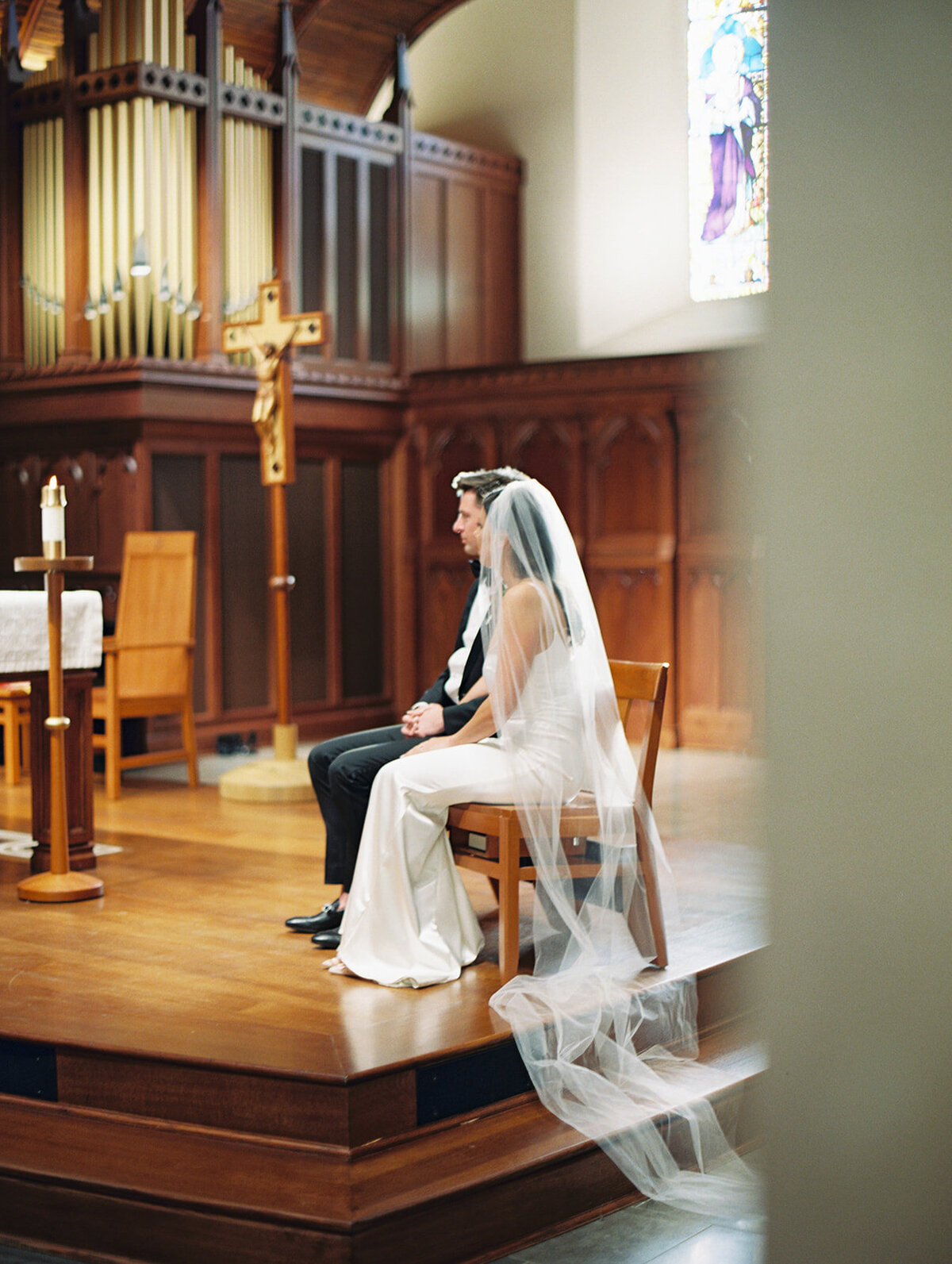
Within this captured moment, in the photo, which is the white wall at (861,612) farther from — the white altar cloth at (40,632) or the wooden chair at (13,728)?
the wooden chair at (13,728)

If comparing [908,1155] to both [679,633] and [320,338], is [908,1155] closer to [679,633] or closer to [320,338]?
[320,338]

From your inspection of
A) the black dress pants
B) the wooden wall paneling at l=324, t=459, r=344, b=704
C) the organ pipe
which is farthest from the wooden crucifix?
the black dress pants

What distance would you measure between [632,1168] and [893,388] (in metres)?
2.63

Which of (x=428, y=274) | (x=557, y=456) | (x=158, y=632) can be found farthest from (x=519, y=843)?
(x=428, y=274)

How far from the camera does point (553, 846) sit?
351 cm

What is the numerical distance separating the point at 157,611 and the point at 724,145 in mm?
4410

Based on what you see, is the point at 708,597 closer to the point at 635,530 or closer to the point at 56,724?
the point at 635,530

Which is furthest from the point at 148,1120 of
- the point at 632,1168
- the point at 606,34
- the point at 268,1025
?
the point at 606,34

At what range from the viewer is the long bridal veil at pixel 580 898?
128 inches

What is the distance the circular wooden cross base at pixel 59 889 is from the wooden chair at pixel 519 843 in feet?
4.59

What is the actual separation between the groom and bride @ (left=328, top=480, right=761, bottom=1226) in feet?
0.83

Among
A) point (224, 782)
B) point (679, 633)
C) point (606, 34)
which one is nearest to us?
point (224, 782)

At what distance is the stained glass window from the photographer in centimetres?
853

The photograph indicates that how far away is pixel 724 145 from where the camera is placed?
8.60 metres
